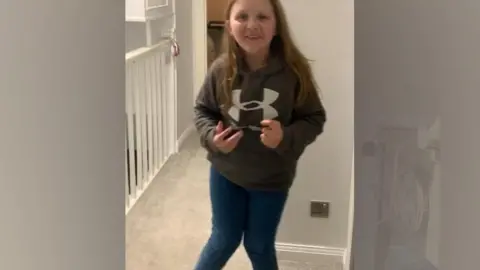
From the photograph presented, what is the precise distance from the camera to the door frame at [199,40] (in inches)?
198

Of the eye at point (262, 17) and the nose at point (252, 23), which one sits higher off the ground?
the eye at point (262, 17)

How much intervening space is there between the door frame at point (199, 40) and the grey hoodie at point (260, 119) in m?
3.07

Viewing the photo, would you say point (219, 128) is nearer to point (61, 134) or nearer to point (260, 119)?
point (260, 119)

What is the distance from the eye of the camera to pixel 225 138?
186cm

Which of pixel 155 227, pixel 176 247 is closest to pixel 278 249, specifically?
pixel 176 247

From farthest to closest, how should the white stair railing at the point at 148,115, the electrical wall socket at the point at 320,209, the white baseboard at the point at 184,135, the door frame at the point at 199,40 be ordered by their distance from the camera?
the door frame at the point at 199,40
the white baseboard at the point at 184,135
the white stair railing at the point at 148,115
the electrical wall socket at the point at 320,209

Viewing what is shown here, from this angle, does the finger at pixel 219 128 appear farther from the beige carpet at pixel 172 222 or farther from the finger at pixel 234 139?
the beige carpet at pixel 172 222

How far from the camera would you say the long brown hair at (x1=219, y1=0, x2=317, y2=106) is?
194 cm

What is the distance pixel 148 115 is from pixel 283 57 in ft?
6.17

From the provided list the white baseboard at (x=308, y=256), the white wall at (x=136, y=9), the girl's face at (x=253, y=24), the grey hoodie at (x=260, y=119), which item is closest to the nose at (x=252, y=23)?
the girl's face at (x=253, y=24)

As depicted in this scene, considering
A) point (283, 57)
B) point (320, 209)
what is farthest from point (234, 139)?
point (320, 209)

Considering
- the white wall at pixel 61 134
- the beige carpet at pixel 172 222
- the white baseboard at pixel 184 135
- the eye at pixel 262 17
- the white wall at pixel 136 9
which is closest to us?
the white wall at pixel 61 134

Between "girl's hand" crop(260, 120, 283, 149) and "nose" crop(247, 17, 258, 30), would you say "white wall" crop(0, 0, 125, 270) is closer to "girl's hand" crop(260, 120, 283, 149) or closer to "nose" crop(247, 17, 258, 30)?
"girl's hand" crop(260, 120, 283, 149)

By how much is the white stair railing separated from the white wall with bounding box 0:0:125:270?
2.03 m
